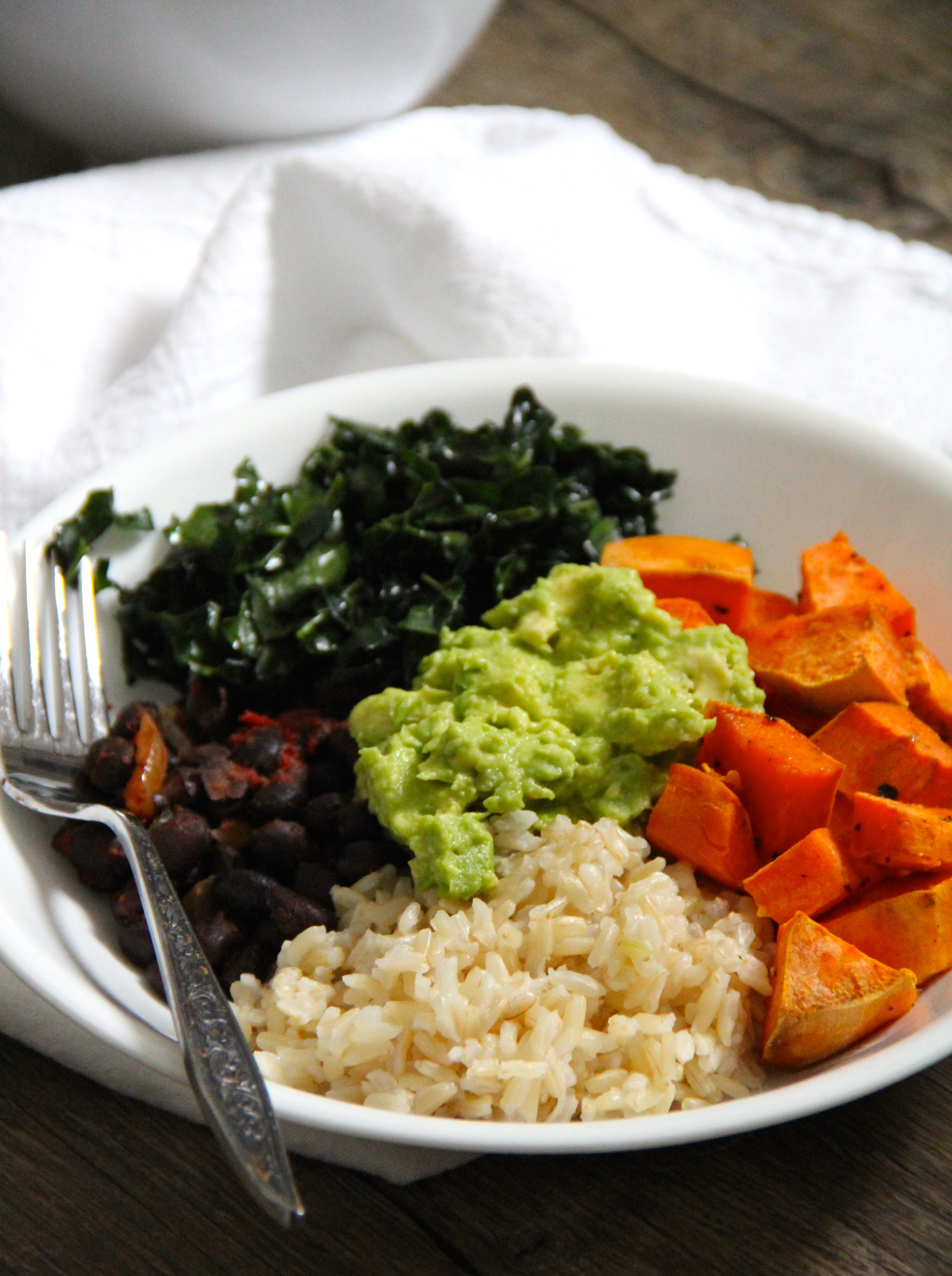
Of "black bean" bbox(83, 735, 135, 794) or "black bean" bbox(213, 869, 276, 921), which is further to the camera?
"black bean" bbox(83, 735, 135, 794)

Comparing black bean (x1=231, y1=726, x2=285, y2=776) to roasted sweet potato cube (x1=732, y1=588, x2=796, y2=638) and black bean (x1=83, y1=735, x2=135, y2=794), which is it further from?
roasted sweet potato cube (x1=732, y1=588, x2=796, y2=638)

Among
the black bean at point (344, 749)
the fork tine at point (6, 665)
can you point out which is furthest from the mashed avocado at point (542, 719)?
the fork tine at point (6, 665)

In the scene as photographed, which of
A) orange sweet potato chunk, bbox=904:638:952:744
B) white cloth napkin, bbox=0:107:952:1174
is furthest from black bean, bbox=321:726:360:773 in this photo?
white cloth napkin, bbox=0:107:952:1174

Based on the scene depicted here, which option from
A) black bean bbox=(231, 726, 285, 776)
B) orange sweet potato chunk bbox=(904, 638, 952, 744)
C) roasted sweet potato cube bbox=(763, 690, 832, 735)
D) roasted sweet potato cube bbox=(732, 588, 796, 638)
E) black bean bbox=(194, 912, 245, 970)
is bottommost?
black bean bbox=(194, 912, 245, 970)

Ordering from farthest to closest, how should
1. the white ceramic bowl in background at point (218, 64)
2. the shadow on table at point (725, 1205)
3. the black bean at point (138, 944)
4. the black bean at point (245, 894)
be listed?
1. the white ceramic bowl in background at point (218, 64)
2. the black bean at point (245, 894)
3. the black bean at point (138, 944)
4. the shadow on table at point (725, 1205)

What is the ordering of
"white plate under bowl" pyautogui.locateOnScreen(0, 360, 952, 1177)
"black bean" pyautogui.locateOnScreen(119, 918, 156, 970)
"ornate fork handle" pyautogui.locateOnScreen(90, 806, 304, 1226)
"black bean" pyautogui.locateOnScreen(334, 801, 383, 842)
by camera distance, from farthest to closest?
"black bean" pyautogui.locateOnScreen(334, 801, 383, 842), "black bean" pyautogui.locateOnScreen(119, 918, 156, 970), "white plate under bowl" pyautogui.locateOnScreen(0, 360, 952, 1177), "ornate fork handle" pyautogui.locateOnScreen(90, 806, 304, 1226)

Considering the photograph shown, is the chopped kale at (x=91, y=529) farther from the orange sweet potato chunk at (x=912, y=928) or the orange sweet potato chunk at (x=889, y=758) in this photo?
the orange sweet potato chunk at (x=912, y=928)
